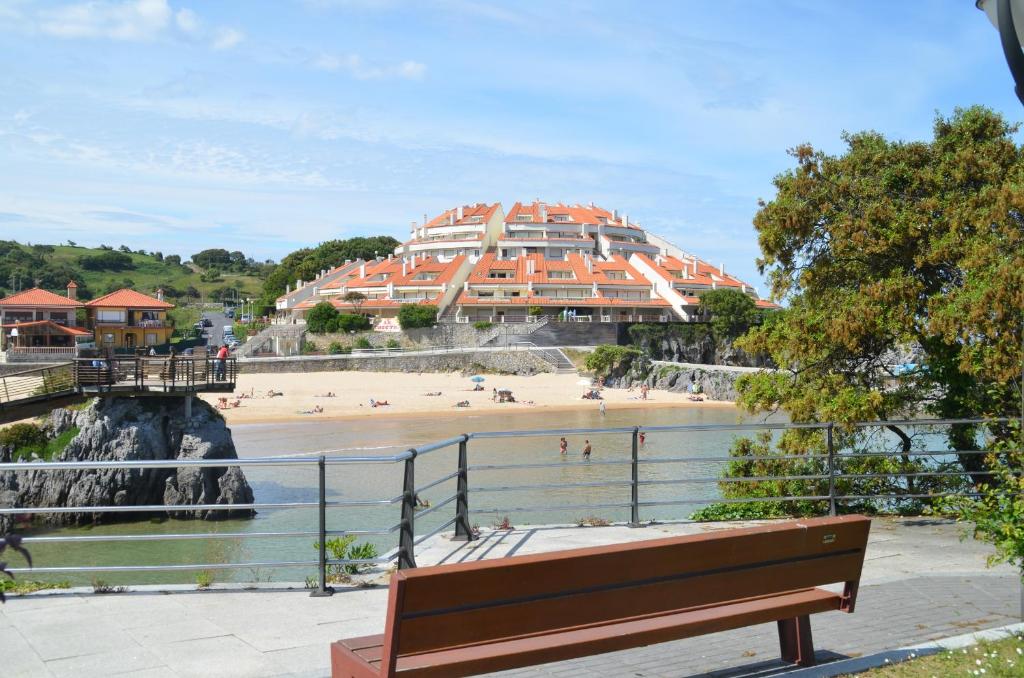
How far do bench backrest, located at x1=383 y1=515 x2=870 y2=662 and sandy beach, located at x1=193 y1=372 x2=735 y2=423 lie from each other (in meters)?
37.6

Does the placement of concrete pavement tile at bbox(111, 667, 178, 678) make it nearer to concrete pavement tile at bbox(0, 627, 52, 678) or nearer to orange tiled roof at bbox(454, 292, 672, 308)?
concrete pavement tile at bbox(0, 627, 52, 678)

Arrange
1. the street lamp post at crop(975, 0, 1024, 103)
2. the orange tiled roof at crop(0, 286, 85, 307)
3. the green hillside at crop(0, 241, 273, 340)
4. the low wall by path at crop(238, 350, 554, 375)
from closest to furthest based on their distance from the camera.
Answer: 1. the street lamp post at crop(975, 0, 1024, 103)
2. the low wall by path at crop(238, 350, 554, 375)
3. the orange tiled roof at crop(0, 286, 85, 307)
4. the green hillside at crop(0, 241, 273, 340)

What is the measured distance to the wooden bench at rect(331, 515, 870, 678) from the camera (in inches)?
143

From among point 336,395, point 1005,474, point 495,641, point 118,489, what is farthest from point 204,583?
point 336,395

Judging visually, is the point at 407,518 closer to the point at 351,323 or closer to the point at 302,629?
the point at 302,629

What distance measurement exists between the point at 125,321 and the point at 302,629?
75.6 m

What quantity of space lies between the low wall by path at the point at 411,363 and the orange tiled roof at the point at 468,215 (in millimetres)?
33914

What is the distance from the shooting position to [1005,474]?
17.1 feet

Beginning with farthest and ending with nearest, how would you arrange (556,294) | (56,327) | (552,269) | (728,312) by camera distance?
1. (552,269)
2. (556,294)
3. (728,312)
4. (56,327)

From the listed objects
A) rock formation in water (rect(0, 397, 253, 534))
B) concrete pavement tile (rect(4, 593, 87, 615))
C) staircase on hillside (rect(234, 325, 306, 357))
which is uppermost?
staircase on hillside (rect(234, 325, 306, 357))

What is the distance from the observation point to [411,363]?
2584 inches

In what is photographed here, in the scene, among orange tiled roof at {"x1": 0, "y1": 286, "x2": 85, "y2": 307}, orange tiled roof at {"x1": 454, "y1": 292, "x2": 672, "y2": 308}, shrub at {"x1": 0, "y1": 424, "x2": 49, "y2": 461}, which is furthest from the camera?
orange tiled roof at {"x1": 454, "y1": 292, "x2": 672, "y2": 308}

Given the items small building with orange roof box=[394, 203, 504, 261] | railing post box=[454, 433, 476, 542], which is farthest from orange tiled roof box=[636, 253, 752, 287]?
railing post box=[454, 433, 476, 542]

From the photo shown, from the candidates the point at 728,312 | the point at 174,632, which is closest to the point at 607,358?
the point at 728,312
